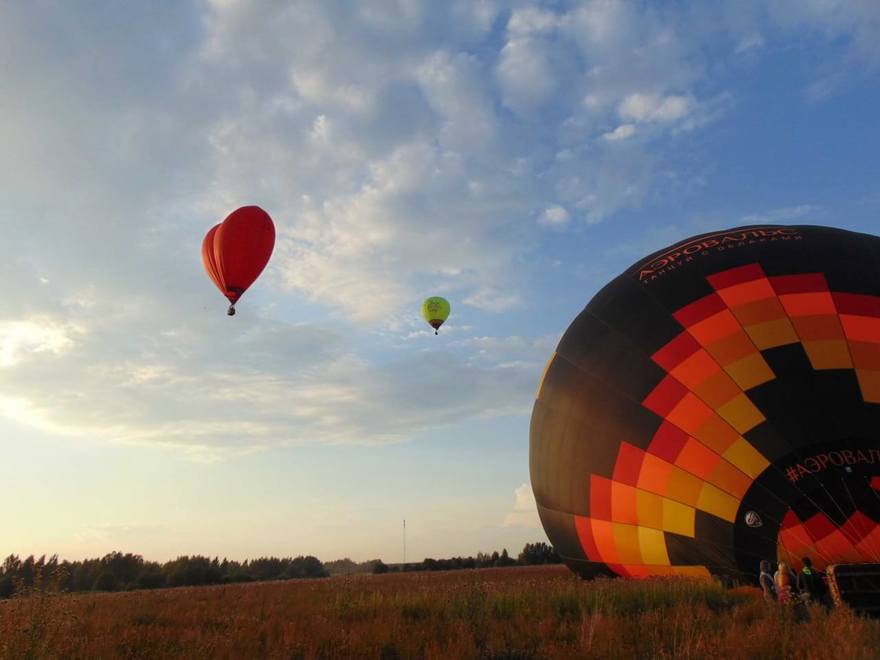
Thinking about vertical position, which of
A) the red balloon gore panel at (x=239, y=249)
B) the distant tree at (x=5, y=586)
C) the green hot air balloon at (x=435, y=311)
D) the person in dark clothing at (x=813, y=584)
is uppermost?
the green hot air balloon at (x=435, y=311)

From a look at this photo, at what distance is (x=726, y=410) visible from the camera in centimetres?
1018

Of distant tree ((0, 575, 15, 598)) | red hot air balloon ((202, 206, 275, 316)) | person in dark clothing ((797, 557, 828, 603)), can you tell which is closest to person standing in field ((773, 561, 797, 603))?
person in dark clothing ((797, 557, 828, 603))

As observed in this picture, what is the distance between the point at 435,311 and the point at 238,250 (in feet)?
52.2

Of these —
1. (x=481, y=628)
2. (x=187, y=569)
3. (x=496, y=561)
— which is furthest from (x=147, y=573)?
(x=481, y=628)

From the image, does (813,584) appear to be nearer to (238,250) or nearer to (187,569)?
(238,250)

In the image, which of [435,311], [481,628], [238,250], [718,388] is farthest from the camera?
[435,311]

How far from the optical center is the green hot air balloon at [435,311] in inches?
1345

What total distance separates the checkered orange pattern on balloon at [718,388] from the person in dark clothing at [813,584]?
1.17 metres

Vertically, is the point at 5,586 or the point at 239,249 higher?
the point at 239,249

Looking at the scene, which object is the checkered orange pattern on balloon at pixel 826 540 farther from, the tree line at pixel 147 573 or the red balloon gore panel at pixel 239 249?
the tree line at pixel 147 573

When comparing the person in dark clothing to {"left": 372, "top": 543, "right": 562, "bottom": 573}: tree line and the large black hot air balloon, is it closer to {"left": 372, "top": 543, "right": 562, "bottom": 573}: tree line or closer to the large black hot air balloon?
the large black hot air balloon

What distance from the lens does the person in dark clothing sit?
882cm

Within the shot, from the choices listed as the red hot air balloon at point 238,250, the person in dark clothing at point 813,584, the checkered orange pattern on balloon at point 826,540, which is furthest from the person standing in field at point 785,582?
the red hot air balloon at point 238,250

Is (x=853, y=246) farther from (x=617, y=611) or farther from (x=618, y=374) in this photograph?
(x=617, y=611)
